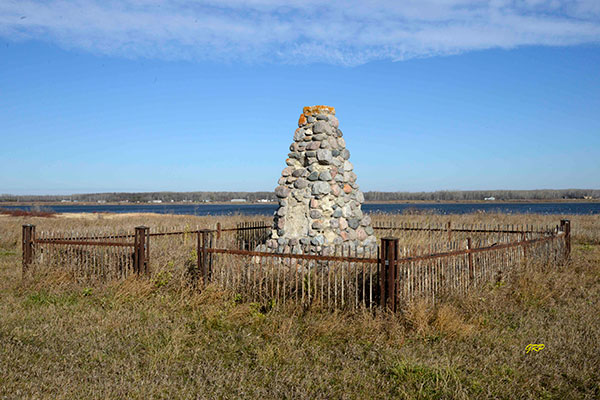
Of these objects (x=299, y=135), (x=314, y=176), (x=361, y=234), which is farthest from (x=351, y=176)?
(x=299, y=135)

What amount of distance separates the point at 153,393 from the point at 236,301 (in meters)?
3.55

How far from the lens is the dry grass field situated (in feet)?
15.6

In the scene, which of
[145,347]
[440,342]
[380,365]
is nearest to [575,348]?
[440,342]

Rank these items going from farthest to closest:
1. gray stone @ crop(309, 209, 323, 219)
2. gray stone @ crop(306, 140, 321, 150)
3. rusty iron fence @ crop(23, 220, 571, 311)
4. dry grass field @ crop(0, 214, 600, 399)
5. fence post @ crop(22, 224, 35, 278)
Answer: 1. gray stone @ crop(306, 140, 321, 150)
2. fence post @ crop(22, 224, 35, 278)
3. gray stone @ crop(309, 209, 323, 219)
4. rusty iron fence @ crop(23, 220, 571, 311)
5. dry grass field @ crop(0, 214, 600, 399)

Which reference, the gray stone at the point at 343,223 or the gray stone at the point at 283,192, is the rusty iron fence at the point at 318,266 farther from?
the gray stone at the point at 283,192

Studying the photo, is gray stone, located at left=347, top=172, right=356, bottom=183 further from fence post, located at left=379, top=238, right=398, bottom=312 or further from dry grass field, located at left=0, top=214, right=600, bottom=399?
fence post, located at left=379, top=238, right=398, bottom=312

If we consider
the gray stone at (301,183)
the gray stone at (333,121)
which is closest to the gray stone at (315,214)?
the gray stone at (301,183)

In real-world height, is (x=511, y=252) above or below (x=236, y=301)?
above

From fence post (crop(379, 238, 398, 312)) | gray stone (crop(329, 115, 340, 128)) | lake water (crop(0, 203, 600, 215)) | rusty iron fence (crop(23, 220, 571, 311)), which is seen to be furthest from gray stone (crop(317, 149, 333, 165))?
lake water (crop(0, 203, 600, 215))

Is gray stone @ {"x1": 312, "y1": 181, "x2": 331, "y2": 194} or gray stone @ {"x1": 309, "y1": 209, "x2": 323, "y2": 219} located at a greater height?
gray stone @ {"x1": 312, "y1": 181, "x2": 331, "y2": 194}

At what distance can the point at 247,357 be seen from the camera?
572 centimetres

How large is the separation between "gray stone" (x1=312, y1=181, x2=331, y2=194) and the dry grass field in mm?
3343

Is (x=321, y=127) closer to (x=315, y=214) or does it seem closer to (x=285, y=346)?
(x=315, y=214)

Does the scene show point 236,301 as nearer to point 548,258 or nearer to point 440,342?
point 440,342
